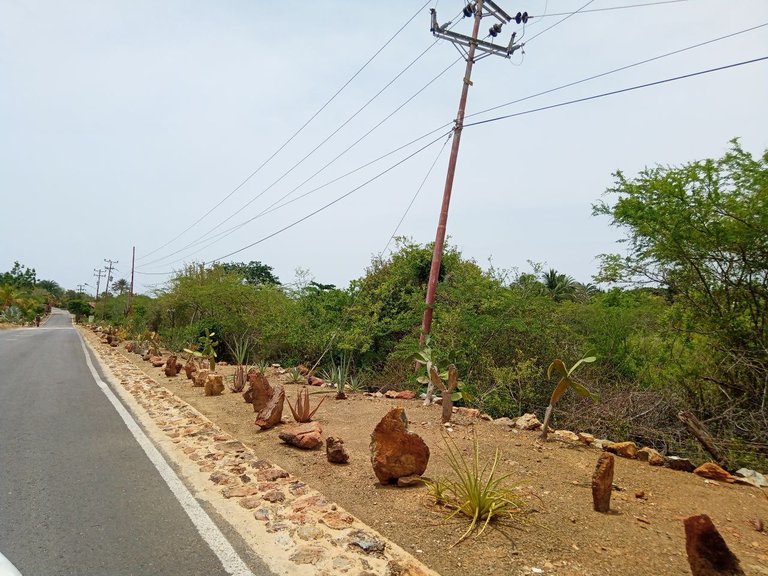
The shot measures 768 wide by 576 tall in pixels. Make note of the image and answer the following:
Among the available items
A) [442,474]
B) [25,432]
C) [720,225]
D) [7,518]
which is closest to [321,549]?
[442,474]

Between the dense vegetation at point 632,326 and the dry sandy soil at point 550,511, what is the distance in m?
1.54

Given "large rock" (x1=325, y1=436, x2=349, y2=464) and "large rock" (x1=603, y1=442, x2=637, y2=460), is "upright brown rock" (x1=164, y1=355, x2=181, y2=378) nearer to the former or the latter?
"large rock" (x1=325, y1=436, x2=349, y2=464)

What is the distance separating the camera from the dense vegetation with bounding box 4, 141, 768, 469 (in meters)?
6.46

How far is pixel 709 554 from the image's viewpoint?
3.21m

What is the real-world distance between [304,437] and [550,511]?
340 centimetres

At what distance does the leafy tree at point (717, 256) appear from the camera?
6.34 m

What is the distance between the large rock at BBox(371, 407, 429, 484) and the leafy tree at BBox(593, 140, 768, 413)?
423cm

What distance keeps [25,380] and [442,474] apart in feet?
38.0

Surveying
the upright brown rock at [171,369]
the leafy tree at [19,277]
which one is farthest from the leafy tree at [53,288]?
the upright brown rock at [171,369]

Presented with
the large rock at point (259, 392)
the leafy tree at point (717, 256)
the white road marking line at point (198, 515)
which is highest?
the leafy tree at point (717, 256)

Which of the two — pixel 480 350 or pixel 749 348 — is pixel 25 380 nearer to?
pixel 480 350

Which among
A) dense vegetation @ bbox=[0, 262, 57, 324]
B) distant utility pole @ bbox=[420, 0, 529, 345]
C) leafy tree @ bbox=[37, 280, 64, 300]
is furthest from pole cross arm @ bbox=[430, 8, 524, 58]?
leafy tree @ bbox=[37, 280, 64, 300]

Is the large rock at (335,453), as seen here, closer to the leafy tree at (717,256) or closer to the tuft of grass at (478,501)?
the tuft of grass at (478,501)

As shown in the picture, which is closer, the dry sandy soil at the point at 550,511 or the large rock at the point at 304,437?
the dry sandy soil at the point at 550,511
